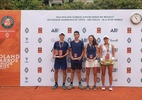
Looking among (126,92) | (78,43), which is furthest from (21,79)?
(126,92)

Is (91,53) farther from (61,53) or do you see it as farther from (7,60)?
(7,60)

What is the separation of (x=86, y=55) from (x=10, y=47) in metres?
2.37

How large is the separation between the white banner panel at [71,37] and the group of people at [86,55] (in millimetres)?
315

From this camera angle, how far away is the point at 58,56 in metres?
7.91

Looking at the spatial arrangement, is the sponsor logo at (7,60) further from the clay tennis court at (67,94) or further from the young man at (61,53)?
the young man at (61,53)

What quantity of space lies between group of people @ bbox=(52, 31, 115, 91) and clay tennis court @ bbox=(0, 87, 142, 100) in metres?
0.28

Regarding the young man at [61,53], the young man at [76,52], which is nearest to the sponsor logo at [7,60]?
the young man at [61,53]

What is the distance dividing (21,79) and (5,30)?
5.22 ft

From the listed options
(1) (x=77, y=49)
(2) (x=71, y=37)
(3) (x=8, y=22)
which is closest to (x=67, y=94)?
(1) (x=77, y=49)

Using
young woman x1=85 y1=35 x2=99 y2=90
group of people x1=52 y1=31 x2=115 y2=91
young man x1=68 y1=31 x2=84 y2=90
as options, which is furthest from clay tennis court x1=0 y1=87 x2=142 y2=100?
young woman x1=85 y1=35 x2=99 y2=90

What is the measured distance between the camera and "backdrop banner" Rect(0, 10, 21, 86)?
8305 mm

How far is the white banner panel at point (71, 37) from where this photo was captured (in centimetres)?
812

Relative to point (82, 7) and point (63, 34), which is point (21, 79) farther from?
point (82, 7)

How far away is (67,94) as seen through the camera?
7.41m
